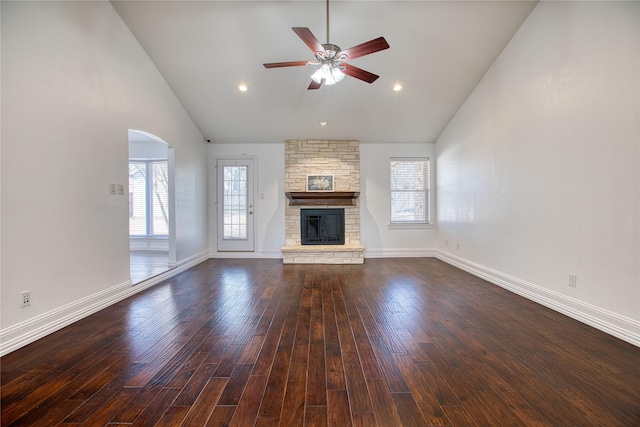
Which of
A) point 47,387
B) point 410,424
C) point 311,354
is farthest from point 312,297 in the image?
point 47,387

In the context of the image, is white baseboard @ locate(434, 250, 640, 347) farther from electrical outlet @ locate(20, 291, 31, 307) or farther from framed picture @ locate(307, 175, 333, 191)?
electrical outlet @ locate(20, 291, 31, 307)

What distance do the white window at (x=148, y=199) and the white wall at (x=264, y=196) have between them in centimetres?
179

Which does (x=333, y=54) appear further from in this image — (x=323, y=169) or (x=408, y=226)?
(x=408, y=226)

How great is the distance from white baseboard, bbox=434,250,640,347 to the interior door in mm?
4557

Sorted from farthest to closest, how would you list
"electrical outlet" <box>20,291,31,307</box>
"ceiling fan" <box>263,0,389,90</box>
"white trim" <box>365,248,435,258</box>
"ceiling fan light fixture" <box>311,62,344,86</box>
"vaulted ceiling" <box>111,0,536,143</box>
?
"white trim" <box>365,248,435,258</box> < "vaulted ceiling" <box>111,0,536,143</box> < "ceiling fan light fixture" <box>311,62,344,86</box> < "ceiling fan" <box>263,0,389,90</box> < "electrical outlet" <box>20,291,31,307</box>

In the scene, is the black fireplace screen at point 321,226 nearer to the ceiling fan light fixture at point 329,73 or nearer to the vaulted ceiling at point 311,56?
the vaulted ceiling at point 311,56

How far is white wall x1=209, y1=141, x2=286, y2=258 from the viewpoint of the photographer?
19.5 ft

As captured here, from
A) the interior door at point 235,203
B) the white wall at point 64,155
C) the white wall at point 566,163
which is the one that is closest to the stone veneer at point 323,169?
the interior door at point 235,203

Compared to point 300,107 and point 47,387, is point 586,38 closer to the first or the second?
point 300,107

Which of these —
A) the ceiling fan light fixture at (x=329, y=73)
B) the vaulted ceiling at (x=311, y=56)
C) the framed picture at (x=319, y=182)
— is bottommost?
the framed picture at (x=319, y=182)

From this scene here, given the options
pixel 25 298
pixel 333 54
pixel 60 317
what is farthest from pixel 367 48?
pixel 60 317

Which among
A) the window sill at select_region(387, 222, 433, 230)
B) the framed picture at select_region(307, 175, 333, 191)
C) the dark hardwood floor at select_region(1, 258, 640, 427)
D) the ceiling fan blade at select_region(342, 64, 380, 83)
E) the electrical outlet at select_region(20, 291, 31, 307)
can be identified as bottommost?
the dark hardwood floor at select_region(1, 258, 640, 427)

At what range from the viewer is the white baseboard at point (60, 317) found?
2.07 metres

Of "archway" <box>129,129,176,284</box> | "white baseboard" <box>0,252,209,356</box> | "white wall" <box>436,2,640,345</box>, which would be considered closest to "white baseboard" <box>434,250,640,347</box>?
"white wall" <box>436,2,640,345</box>
